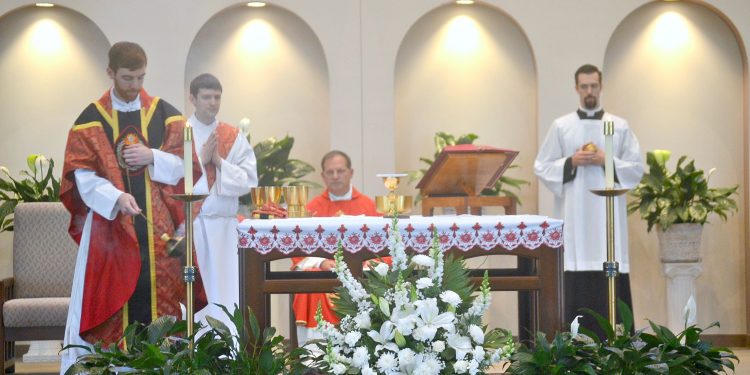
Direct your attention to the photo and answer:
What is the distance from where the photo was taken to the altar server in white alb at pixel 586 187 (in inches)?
324

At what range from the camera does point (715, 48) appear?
382 inches

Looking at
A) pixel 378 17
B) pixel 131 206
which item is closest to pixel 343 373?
pixel 131 206

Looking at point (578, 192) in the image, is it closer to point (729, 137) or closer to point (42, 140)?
point (729, 137)

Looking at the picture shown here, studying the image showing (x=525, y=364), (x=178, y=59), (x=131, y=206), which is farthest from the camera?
(x=178, y=59)

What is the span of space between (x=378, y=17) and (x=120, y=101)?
12.7 ft

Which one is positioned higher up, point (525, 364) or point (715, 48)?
point (715, 48)

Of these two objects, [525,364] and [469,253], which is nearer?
[525,364]

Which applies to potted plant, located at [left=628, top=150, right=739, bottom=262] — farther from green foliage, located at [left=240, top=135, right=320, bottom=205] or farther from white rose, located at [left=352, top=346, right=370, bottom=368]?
white rose, located at [left=352, top=346, right=370, bottom=368]

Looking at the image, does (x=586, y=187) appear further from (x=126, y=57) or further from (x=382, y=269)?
(x=382, y=269)

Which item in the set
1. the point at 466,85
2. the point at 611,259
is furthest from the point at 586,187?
the point at 611,259

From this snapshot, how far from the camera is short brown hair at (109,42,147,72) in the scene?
5758 millimetres

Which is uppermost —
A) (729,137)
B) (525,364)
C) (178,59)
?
(178,59)

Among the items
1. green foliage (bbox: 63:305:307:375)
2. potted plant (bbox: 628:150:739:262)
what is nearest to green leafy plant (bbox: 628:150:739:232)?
potted plant (bbox: 628:150:739:262)

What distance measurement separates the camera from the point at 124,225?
582cm
